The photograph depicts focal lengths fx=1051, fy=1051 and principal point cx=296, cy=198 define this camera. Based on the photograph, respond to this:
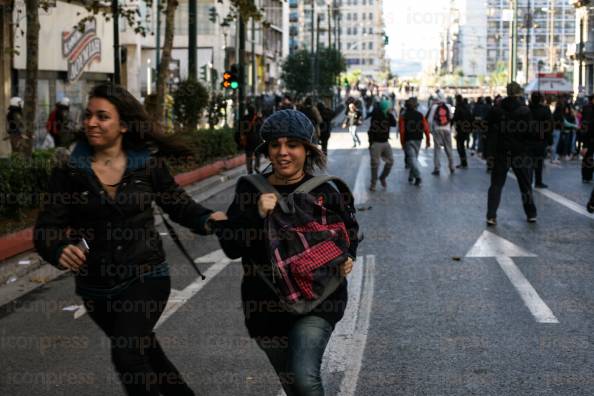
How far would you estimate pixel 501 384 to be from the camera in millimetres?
6195

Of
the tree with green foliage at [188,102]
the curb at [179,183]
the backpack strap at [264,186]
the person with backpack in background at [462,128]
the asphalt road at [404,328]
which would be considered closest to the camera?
the backpack strap at [264,186]

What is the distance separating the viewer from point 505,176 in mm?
14094

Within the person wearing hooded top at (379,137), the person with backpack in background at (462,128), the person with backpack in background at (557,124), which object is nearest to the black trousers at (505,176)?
the person wearing hooded top at (379,137)

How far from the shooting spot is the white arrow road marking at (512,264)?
Answer: 27.6 feet

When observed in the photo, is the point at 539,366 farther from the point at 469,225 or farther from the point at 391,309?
the point at 469,225

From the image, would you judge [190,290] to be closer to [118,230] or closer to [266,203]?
[118,230]

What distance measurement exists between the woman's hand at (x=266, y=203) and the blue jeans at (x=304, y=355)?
465 mm

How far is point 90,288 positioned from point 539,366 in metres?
3.23

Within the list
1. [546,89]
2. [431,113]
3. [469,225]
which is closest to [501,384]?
[469,225]

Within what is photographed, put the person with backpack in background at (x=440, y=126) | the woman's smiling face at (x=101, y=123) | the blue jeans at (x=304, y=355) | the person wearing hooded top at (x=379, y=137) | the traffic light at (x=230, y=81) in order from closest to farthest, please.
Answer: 1. the blue jeans at (x=304, y=355)
2. the woman's smiling face at (x=101, y=123)
3. the person wearing hooded top at (x=379, y=137)
4. the person with backpack in background at (x=440, y=126)
5. the traffic light at (x=230, y=81)

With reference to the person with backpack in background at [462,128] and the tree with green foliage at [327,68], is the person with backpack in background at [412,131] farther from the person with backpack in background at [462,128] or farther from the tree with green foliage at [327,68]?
the tree with green foliage at [327,68]

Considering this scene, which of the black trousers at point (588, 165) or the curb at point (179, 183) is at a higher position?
the black trousers at point (588, 165)

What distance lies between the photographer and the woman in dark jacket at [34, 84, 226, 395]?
4.53m

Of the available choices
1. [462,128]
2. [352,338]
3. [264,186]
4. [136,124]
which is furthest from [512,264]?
[462,128]
